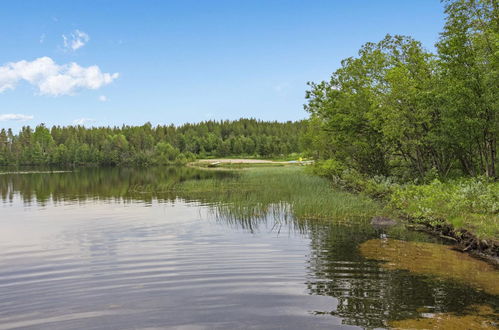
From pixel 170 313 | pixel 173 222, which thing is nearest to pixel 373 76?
pixel 173 222

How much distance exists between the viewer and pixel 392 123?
27.6 m

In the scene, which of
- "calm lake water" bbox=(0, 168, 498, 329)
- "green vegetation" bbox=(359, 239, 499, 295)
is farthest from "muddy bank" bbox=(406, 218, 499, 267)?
"calm lake water" bbox=(0, 168, 498, 329)

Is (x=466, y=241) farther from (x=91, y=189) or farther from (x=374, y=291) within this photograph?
(x=91, y=189)

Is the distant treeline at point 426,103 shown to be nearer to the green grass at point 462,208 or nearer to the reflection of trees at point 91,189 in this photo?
the green grass at point 462,208

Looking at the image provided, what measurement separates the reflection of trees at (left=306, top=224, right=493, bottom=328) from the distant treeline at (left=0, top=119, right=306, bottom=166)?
13220cm

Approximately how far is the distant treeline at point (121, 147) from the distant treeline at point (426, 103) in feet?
359

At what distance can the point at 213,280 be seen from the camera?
38.8ft

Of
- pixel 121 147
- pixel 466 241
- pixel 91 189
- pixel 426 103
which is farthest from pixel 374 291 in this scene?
pixel 121 147

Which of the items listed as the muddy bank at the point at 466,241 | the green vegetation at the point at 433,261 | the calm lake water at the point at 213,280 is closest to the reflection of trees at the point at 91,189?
the calm lake water at the point at 213,280

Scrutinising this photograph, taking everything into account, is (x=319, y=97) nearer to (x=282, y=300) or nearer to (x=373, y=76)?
(x=373, y=76)

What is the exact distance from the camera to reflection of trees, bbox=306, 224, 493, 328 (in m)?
9.21

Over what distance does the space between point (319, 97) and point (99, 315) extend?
111 feet

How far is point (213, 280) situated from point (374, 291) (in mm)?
4604

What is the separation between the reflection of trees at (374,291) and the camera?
921 centimetres
